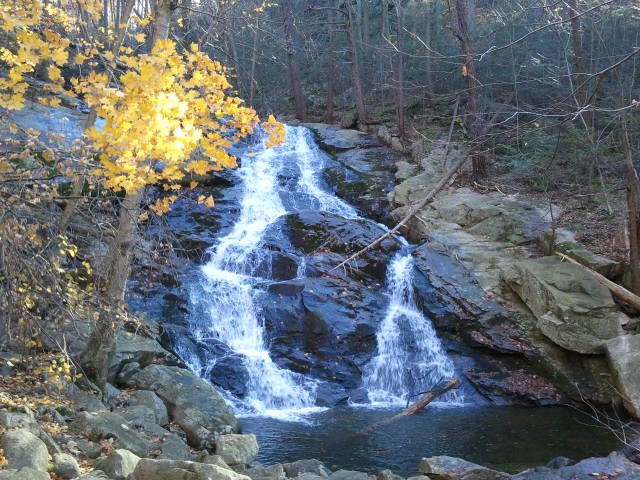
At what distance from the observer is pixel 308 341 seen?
36.0 ft

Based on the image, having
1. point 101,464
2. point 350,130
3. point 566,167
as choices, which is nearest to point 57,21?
point 101,464

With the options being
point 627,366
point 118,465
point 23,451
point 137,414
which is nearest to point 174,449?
point 137,414

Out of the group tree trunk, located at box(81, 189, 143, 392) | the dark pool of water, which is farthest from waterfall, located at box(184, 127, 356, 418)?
tree trunk, located at box(81, 189, 143, 392)

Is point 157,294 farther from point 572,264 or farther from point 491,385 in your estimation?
point 572,264

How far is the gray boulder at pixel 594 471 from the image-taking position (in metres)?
5.67

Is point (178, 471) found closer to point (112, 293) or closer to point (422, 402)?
point (112, 293)

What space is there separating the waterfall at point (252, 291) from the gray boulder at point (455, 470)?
3400 millimetres

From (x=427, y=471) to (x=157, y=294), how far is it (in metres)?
6.89

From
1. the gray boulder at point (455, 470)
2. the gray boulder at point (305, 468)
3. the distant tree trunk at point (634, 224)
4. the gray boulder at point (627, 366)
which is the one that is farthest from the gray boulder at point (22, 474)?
the distant tree trunk at point (634, 224)

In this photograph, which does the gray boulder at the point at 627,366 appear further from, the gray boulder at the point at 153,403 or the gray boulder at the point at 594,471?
the gray boulder at the point at 153,403

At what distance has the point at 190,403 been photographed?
24.4 feet

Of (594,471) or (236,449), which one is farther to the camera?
(236,449)

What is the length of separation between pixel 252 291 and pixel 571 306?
6.24 meters

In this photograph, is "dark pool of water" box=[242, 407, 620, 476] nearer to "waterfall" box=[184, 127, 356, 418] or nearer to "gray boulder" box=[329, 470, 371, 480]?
"waterfall" box=[184, 127, 356, 418]
